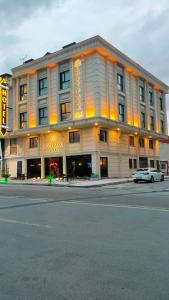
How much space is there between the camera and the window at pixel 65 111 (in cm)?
3338

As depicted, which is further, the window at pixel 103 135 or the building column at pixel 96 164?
the window at pixel 103 135

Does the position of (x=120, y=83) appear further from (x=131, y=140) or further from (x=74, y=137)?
(x=74, y=137)

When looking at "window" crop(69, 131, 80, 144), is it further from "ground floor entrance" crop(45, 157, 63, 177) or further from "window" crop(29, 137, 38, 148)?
"window" crop(29, 137, 38, 148)

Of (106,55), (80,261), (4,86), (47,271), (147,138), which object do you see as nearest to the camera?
(47,271)

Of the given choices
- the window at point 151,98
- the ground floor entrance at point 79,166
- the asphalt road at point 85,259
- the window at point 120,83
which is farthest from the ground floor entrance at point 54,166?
the asphalt road at point 85,259

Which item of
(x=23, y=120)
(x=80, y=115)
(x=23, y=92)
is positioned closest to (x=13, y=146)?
(x=23, y=120)

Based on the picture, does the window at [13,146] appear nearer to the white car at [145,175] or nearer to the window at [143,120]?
the window at [143,120]

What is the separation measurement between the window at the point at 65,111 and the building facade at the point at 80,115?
121 mm

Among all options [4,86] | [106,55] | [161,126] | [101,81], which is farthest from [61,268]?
[161,126]

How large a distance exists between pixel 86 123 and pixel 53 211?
21.4m

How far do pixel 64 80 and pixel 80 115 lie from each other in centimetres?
559

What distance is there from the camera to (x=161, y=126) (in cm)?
4603

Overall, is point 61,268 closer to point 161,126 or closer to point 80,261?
point 80,261

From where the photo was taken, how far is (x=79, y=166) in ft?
107
